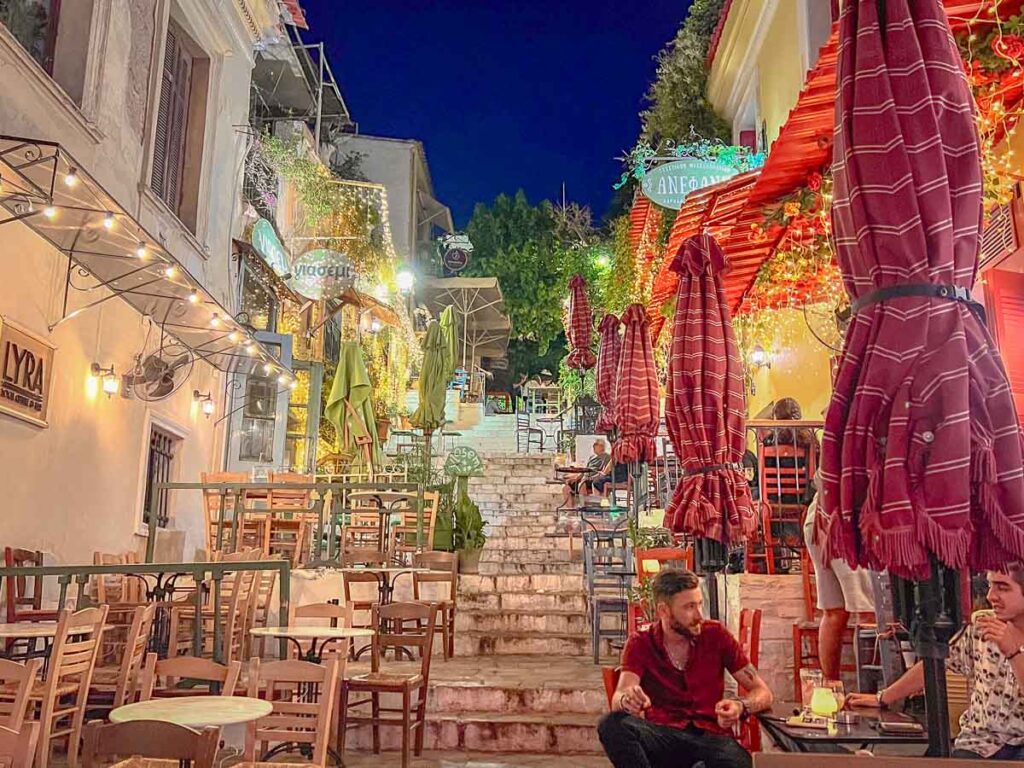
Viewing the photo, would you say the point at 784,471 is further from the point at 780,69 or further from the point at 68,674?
the point at 780,69

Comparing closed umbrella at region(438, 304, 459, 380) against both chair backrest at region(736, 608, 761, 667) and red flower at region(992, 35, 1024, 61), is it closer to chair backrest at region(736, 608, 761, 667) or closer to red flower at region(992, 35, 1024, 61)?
chair backrest at region(736, 608, 761, 667)

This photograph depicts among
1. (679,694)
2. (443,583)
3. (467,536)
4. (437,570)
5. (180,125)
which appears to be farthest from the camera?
(180,125)

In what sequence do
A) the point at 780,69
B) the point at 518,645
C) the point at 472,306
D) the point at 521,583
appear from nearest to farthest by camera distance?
1. the point at 518,645
2. the point at 521,583
3. the point at 780,69
4. the point at 472,306

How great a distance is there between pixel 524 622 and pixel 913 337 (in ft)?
23.8

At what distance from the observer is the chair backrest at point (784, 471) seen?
8.18 metres

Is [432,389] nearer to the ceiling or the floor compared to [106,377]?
nearer to the ceiling

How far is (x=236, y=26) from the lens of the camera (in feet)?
47.6

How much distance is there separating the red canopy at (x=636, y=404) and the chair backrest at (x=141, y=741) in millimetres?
7098

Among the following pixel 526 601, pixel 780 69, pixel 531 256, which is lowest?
pixel 526 601

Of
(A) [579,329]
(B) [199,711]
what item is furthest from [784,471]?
(A) [579,329]

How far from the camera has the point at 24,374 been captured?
8336 mm

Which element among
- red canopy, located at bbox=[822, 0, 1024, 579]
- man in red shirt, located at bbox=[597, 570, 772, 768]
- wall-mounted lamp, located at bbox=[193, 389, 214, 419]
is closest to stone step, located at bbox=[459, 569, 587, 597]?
wall-mounted lamp, located at bbox=[193, 389, 214, 419]

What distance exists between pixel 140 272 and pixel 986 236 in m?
8.03

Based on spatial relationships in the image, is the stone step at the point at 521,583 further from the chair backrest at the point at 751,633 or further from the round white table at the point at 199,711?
the round white table at the point at 199,711
